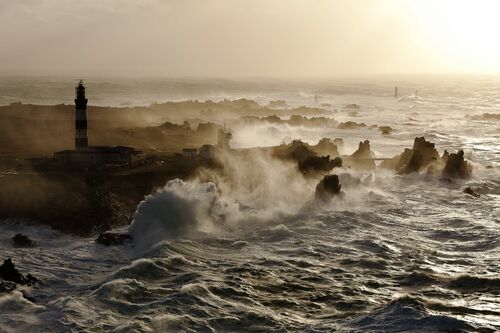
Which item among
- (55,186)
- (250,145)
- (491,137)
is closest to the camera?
(55,186)

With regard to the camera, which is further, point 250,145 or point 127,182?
point 250,145

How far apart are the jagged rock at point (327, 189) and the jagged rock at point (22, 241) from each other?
17137 millimetres

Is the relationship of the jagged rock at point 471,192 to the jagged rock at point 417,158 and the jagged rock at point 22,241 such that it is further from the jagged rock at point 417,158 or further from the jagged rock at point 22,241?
the jagged rock at point 22,241

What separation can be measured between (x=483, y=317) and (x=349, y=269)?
6.47 meters

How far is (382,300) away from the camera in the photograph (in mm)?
22828

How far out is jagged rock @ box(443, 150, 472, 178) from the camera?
48.1 meters

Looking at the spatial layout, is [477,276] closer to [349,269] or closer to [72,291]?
[349,269]

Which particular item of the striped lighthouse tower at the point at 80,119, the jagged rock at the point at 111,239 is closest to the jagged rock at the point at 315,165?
the striped lighthouse tower at the point at 80,119

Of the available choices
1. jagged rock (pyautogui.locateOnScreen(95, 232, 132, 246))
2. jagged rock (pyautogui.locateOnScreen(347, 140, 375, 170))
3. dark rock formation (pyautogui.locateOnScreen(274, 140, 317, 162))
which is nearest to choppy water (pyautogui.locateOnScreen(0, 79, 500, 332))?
jagged rock (pyautogui.locateOnScreen(95, 232, 132, 246))

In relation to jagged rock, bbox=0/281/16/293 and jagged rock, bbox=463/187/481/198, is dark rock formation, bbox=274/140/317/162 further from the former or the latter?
jagged rock, bbox=0/281/16/293

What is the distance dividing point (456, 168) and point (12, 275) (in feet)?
116

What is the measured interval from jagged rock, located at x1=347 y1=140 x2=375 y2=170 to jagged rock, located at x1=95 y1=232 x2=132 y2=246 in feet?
81.7

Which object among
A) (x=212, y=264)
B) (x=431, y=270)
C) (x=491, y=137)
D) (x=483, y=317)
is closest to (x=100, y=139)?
(x=212, y=264)

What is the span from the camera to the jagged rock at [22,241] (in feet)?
95.3
